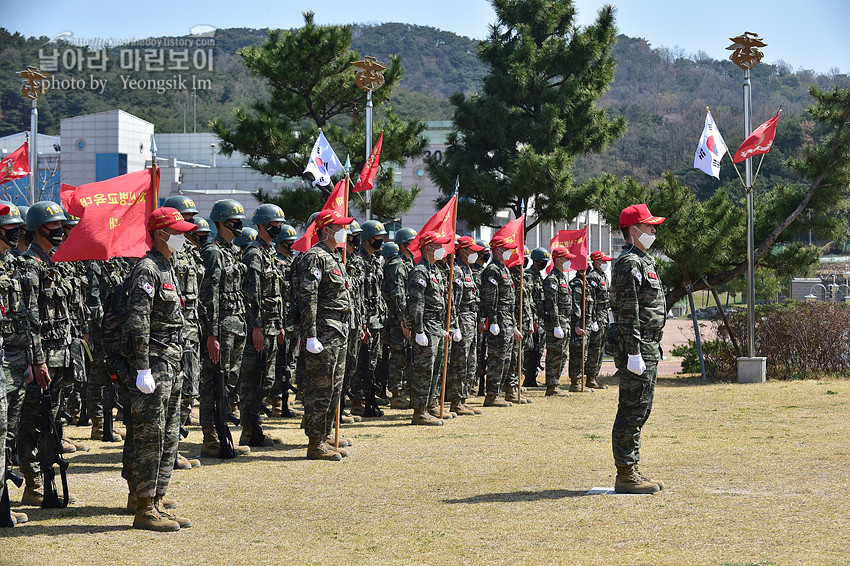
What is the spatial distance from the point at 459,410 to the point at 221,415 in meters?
4.93

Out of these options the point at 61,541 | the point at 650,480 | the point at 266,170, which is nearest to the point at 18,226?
the point at 61,541

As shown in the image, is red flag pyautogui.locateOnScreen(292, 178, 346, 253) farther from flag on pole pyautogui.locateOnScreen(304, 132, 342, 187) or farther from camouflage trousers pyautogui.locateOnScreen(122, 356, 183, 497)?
flag on pole pyautogui.locateOnScreen(304, 132, 342, 187)

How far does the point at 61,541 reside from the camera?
6.65 meters

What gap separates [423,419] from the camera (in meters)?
12.8

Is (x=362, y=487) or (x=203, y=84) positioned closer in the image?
(x=362, y=487)

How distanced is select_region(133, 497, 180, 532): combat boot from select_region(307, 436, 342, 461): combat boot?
3052 millimetres

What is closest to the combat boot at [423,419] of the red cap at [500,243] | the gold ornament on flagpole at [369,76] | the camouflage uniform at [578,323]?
the red cap at [500,243]

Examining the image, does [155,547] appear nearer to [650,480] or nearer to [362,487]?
[362,487]

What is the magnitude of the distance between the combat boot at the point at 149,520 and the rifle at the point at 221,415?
263 cm

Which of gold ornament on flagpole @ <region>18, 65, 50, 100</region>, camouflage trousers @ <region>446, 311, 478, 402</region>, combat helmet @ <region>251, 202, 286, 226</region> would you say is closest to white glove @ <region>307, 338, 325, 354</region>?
combat helmet @ <region>251, 202, 286, 226</region>

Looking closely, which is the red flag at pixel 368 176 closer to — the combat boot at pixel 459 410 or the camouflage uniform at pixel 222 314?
the combat boot at pixel 459 410

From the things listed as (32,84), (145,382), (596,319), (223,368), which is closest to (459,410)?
(223,368)

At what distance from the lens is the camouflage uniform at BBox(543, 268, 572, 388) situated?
17188 mm

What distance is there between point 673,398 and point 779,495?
28.4 ft
